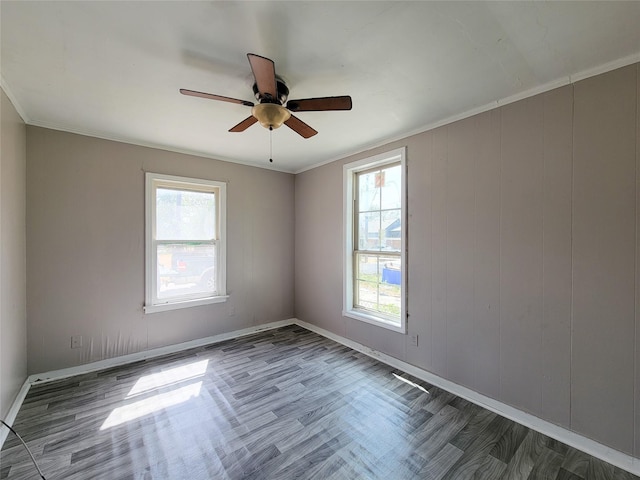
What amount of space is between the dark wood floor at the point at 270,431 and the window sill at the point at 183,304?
2.07 feet

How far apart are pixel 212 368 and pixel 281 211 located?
242cm

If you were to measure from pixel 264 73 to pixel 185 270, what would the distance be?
280 cm

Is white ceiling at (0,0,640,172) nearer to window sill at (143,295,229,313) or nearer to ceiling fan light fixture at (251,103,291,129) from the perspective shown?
ceiling fan light fixture at (251,103,291,129)

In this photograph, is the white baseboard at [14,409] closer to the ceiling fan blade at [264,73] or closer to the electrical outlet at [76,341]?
the electrical outlet at [76,341]

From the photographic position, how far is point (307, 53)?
5.40 ft

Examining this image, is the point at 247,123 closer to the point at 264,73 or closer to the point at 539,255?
A: the point at 264,73

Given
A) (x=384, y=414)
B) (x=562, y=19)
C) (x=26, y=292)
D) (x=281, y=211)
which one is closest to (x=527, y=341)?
(x=384, y=414)

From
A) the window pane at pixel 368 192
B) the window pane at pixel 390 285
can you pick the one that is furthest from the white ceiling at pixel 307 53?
the window pane at pixel 390 285

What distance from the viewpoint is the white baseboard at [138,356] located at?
2.68 metres

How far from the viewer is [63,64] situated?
177 centimetres

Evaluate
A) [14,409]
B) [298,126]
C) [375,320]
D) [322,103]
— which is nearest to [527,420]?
[375,320]

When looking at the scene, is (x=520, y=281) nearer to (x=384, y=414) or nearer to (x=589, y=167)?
(x=589, y=167)

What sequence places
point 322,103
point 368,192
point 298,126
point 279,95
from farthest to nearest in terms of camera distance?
point 368,192, point 298,126, point 279,95, point 322,103

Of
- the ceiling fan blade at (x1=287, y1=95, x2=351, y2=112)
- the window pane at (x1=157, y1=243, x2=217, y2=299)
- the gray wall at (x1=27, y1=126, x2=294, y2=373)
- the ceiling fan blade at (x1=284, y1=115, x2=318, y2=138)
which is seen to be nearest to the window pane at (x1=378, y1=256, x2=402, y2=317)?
the ceiling fan blade at (x1=284, y1=115, x2=318, y2=138)
